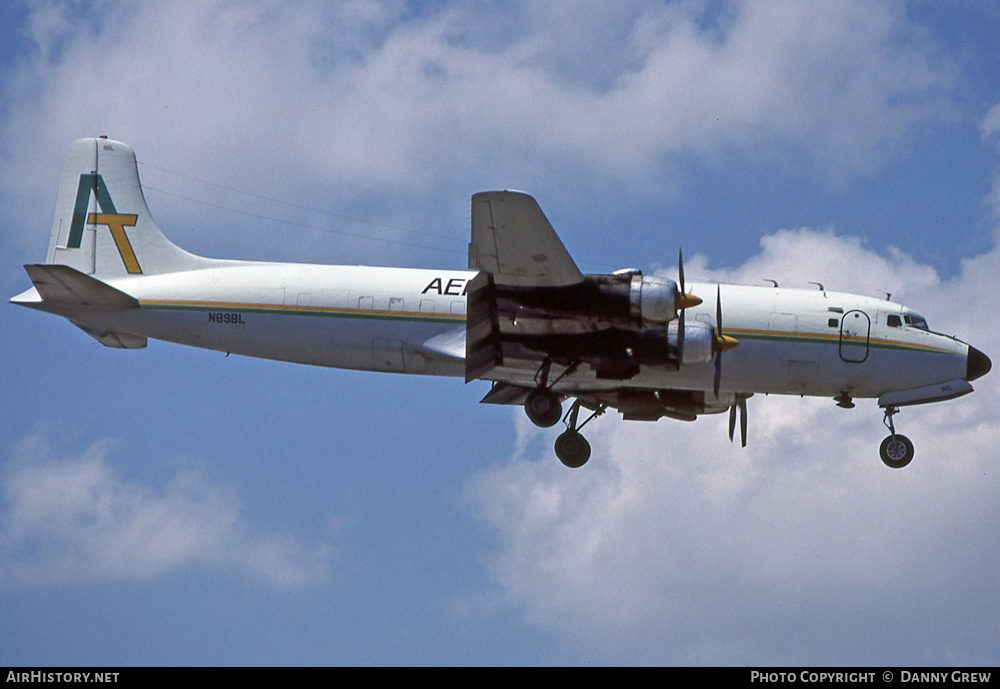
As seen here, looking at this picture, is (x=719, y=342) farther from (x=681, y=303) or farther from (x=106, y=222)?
(x=106, y=222)

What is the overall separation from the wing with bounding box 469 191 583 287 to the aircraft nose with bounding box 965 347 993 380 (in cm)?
1036

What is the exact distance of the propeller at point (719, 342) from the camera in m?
31.7

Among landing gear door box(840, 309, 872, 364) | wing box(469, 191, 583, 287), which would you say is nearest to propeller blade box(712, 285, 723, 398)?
landing gear door box(840, 309, 872, 364)

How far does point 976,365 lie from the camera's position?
3381 centimetres

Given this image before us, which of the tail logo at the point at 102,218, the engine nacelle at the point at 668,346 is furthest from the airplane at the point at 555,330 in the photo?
the tail logo at the point at 102,218

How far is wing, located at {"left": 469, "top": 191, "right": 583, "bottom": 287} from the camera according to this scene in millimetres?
28609

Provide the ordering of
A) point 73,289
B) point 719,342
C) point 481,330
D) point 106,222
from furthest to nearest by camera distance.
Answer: point 106,222, point 73,289, point 481,330, point 719,342

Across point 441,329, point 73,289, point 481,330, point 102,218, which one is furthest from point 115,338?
point 481,330

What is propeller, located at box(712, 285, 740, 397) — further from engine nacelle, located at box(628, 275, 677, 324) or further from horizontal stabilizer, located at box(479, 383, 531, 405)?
horizontal stabilizer, located at box(479, 383, 531, 405)

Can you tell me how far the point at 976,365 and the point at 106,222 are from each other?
74.9 ft

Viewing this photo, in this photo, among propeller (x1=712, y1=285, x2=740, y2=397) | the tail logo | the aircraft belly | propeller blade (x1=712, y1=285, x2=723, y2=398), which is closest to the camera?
propeller (x1=712, y1=285, x2=740, y2=397)

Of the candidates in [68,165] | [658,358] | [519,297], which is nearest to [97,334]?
[68,165]

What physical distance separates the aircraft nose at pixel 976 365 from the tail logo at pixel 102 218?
21.2m
